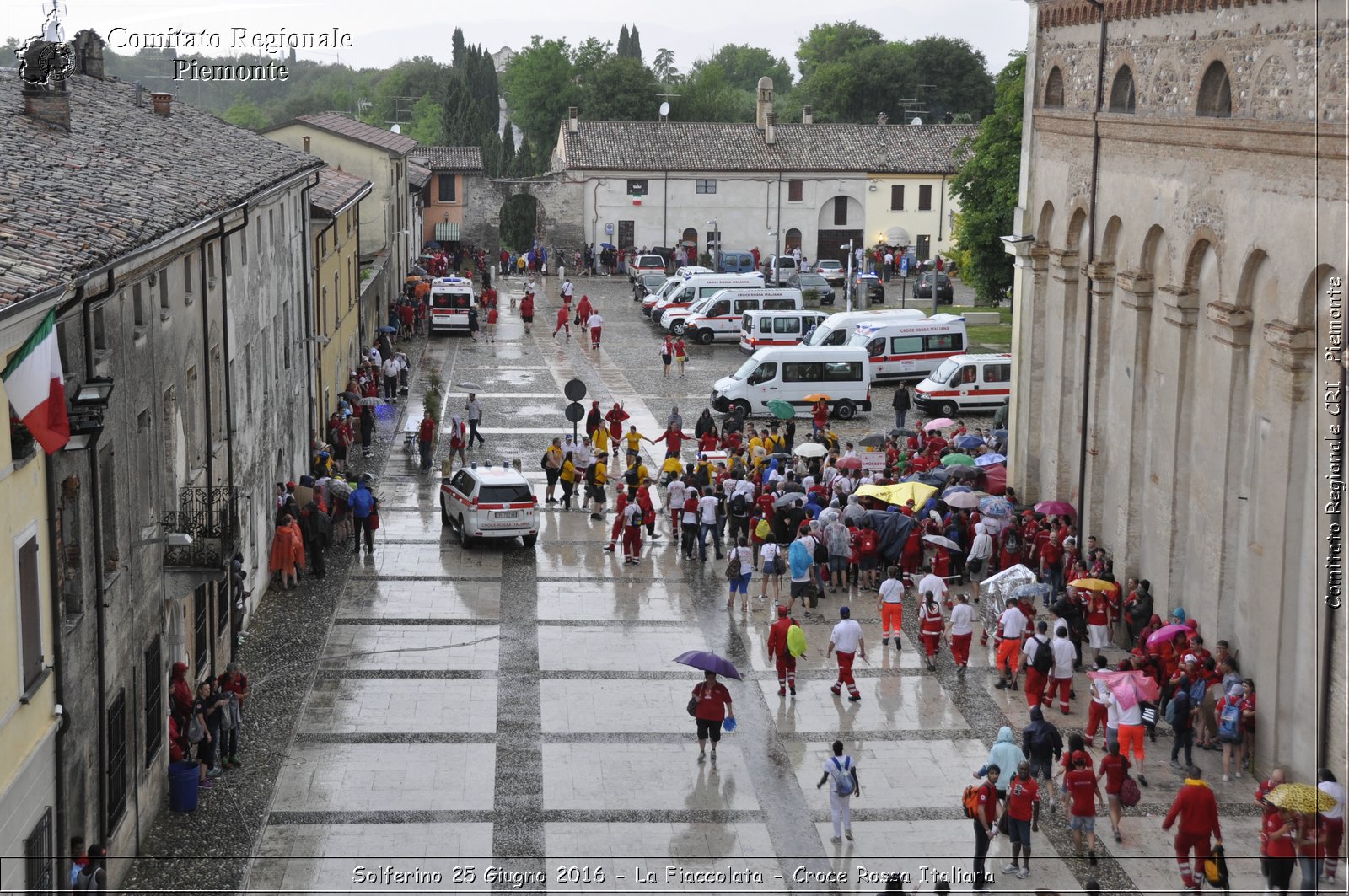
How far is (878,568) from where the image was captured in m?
27.7

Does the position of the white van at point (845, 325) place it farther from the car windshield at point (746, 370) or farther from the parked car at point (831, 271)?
the parked car at point (831, 271)

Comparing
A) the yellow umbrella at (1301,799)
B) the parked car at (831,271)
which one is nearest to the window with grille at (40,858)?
the yellow umbrella at (1301,799)

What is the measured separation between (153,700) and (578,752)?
506 centimetres

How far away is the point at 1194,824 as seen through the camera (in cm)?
1554

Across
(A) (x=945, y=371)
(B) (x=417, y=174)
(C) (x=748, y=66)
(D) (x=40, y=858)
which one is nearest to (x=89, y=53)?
(D) (x=40, y=858)

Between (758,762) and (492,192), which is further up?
(492,192)

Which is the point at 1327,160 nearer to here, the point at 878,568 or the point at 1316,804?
the point at 1316,804

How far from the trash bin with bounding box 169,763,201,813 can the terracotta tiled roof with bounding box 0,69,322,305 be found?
19.2 ft

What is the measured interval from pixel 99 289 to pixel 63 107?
6762 millimetres

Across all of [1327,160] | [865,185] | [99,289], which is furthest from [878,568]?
[865,185]

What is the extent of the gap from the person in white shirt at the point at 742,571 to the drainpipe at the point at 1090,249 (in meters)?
6.12

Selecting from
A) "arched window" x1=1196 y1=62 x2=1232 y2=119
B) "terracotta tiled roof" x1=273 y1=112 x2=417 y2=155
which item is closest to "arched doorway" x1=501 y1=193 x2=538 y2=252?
"terracotta tiled roof" x1=273 y1=112 x2=417 y2=155

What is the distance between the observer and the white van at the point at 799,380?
42.7m

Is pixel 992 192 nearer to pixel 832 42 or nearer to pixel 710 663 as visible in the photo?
A: pixel 710 663
